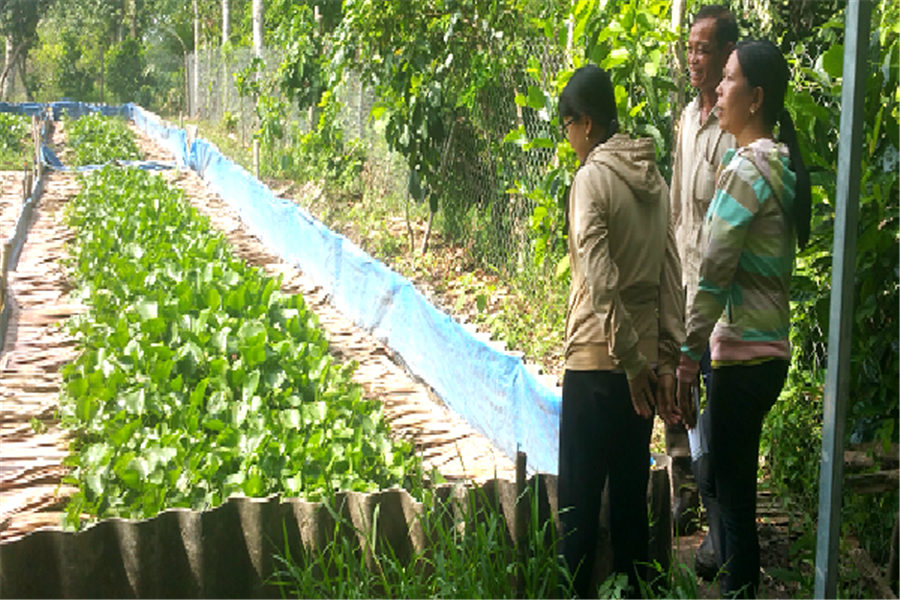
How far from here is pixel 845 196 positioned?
2.26m

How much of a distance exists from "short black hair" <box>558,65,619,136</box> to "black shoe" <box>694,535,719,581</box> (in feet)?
4.79

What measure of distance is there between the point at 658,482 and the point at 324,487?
4.18 feet

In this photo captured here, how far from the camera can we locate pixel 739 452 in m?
3.13

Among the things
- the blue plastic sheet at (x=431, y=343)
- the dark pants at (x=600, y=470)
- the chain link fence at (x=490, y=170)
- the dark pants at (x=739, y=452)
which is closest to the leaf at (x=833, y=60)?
the dark pants at (x=739, y=452)

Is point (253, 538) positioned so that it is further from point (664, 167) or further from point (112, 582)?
point (664, 167)

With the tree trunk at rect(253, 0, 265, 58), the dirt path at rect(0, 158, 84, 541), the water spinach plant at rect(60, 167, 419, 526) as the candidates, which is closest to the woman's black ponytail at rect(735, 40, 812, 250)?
the water spinach plant at rect(60, 167, 419, 526)

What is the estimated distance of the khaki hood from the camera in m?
3.14

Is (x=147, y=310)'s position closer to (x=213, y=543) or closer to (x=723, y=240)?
(x=213, y=543)

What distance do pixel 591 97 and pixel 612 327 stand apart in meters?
0.68

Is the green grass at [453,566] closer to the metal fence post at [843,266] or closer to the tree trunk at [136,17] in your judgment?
the metal fence post at [843,266]

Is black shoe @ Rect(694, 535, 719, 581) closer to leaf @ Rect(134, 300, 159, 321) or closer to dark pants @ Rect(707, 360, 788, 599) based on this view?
dark pants @ Rect(707, 360, 788, 599)

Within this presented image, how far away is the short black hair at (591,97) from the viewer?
3.13 metres

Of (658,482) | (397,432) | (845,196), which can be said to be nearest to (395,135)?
(397,432)

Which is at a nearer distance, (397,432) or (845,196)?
(845,196)
